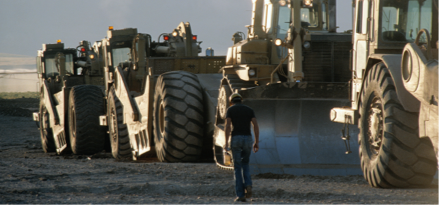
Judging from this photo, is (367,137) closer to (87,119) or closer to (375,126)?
(375,126)

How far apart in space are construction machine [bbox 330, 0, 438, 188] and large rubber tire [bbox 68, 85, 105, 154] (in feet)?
29.7

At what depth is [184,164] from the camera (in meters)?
10.3

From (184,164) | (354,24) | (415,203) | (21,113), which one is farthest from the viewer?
(21,113)

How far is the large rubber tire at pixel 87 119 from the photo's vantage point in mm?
15266

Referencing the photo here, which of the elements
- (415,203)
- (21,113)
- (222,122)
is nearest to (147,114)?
(222,122)

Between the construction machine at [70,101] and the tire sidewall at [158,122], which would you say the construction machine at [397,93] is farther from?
the construction machine at [70,101]

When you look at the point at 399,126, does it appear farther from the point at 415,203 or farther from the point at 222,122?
the point at 222,122

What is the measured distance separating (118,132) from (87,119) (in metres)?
2.15

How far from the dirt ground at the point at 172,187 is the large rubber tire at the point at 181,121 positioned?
1.25ft

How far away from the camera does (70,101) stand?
16.0m

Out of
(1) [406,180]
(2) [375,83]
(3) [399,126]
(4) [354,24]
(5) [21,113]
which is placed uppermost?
(4) [354,24]

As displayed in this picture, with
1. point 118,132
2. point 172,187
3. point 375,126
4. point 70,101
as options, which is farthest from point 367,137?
point 70,101

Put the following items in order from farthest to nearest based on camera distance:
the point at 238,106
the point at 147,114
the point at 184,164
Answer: the point at 147,114 < the point at 184,164 < the point at 238,106

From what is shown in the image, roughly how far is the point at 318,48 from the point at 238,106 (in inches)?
107
